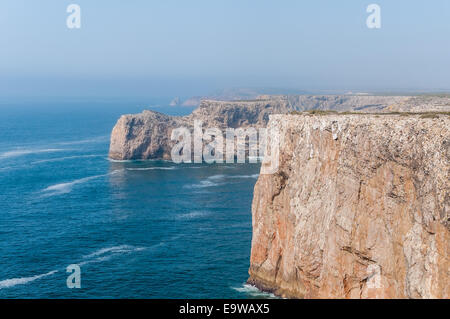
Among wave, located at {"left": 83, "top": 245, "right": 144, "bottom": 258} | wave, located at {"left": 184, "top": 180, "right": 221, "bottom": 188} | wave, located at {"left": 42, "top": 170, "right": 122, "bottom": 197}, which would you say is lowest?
wave, located at {"left": 83, "top": 245, "right": 144, "bottom": 258}

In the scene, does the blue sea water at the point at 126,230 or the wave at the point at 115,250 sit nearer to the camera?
the blue sea water at the point at 126,230

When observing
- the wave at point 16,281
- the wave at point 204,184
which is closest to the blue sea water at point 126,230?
the wave at point 16,281

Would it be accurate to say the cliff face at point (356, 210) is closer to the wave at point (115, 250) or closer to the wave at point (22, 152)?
the wave at point (115, 250)

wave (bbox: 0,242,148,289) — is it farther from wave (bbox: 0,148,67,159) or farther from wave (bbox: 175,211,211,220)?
wave (bbox: 0,148,67,159)

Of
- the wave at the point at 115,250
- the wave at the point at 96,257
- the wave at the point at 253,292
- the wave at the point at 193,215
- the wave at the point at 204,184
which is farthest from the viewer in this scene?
the wave at the point at 204,184

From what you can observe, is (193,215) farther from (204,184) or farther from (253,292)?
(253,292)

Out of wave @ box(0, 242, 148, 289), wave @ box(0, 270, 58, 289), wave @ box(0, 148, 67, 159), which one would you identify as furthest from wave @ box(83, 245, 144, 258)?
wave @ box(0, 148, 67, 159)
